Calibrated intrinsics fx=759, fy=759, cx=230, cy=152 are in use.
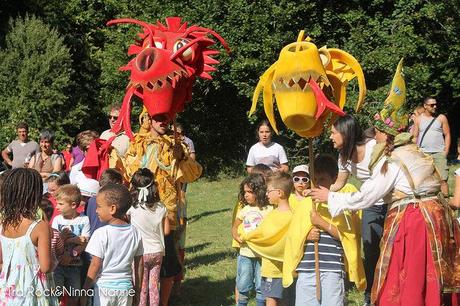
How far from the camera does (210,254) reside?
10.4 metres

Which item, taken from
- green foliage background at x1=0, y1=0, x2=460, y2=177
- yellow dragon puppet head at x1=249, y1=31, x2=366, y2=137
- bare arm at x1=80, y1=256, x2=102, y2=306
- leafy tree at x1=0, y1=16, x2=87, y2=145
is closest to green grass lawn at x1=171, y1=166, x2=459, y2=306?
bare arm at x1=80, y1=256, x2=102, y2=306

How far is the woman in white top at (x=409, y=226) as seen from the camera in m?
5.34

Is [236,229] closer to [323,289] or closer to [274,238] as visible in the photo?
[274,238]

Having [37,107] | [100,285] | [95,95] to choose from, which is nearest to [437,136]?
[100,285]

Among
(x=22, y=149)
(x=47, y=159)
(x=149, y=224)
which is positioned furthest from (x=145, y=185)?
(x=22, y=149)

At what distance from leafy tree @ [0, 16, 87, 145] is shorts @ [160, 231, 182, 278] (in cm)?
1554

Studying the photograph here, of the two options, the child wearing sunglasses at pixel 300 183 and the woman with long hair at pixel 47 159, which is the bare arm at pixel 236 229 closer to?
the child wearing sunglasses at pixel 300 183

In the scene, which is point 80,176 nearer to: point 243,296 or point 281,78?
point 243,296

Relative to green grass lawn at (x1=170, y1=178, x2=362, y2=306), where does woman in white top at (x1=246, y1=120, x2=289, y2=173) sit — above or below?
above

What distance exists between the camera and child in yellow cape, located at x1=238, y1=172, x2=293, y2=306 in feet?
21.4

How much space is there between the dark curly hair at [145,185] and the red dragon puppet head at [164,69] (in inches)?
14.0

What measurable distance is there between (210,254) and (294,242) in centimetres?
462

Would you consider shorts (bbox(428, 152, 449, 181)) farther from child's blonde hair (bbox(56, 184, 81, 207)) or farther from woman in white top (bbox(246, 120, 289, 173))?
child's blonde hair (bbox(56, 184, 81, 207))

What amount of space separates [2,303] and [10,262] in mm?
284
